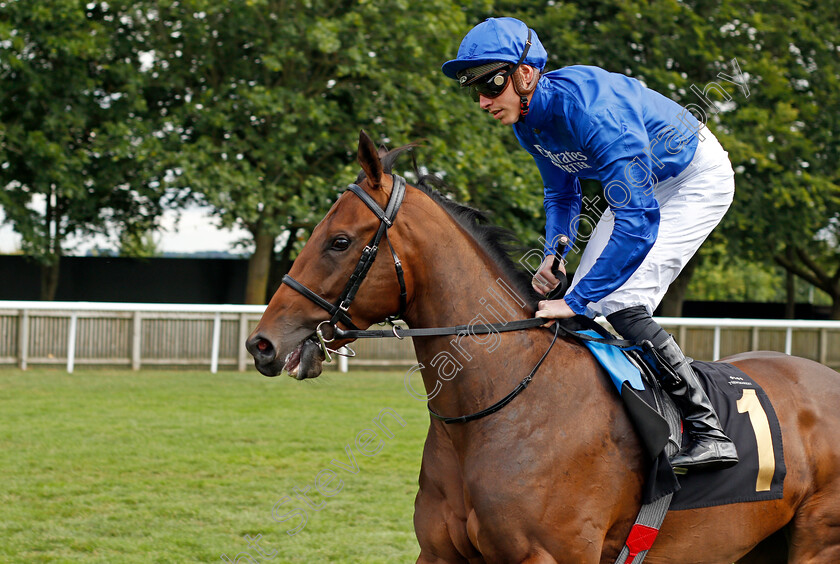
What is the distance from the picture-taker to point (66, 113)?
12602 millimetres

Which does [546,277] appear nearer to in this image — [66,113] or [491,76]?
[491,76]

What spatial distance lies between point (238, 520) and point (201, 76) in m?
10.1

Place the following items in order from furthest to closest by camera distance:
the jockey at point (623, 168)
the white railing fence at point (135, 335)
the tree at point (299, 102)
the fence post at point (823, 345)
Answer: the fence post at point (823, 345) → the tree at point (299, 102) → the white railing fence at point (135, 335) → the jockey at point (623, 168)

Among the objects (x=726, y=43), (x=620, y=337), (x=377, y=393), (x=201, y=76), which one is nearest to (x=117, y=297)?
(x=201, y=76)

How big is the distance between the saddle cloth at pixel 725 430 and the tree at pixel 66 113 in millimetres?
10796

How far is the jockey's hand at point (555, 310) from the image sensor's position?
271 cm

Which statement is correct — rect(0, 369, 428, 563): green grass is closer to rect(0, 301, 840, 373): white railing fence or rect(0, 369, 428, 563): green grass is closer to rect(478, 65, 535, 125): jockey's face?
rect(0, 301, 840, 373): white railing fence

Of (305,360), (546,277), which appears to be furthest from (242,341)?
(305,360)

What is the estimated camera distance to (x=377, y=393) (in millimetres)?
10289

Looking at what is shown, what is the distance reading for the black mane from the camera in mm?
2834

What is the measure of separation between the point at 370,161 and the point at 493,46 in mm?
541

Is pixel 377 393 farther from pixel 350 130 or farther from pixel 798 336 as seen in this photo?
pixel 798 336

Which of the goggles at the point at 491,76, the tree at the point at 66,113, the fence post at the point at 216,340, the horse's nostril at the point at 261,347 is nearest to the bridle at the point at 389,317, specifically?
the horse's nostril at the point at 261,347

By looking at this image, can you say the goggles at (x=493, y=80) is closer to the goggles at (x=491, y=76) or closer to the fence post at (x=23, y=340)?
the goggles at (x=491, y=76)
